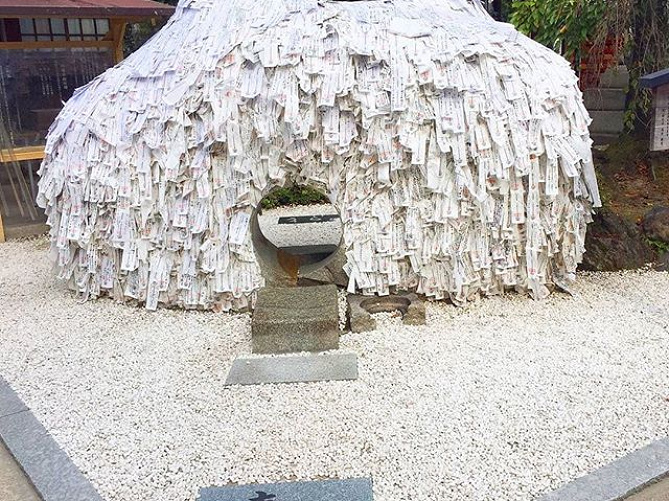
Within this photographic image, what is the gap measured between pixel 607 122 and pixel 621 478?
690 centimetres

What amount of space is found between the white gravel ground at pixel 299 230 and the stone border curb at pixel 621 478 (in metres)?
4.78

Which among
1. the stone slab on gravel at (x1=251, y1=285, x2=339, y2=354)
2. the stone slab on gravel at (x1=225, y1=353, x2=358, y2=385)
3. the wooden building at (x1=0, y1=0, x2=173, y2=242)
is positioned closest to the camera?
the stone slab on gravel at (x1=225, y1=353, x2=358, y2=385)

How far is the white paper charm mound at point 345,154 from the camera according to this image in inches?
211

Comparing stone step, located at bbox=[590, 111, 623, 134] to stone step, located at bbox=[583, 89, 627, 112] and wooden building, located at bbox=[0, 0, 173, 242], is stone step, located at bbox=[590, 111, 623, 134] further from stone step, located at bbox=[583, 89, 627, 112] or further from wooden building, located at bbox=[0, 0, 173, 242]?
wooden building, located at bbox=[0, 0, 173, 242]

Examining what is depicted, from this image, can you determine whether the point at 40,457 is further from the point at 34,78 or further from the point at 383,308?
the point at 34,78

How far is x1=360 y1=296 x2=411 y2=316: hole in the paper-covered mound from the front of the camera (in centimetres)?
558

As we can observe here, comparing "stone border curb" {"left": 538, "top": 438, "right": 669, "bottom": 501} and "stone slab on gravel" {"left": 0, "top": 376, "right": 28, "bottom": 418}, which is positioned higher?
"stone slab on gravel" {"left": 0, "top": 376, "right": 28, "bottom": 418}

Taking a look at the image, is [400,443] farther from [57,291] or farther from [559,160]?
[57,291]

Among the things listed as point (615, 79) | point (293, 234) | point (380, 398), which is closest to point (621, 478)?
point (380, 398)

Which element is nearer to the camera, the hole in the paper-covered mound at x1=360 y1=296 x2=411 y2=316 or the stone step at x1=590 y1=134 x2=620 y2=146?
the hole in the paper-covered mound at x1=360 y1=296 x2=411 y2=316

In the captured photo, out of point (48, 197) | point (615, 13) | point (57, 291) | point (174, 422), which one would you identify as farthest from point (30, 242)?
point (615, 13)

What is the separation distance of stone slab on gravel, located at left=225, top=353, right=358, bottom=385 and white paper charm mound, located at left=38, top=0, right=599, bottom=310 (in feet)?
3.12

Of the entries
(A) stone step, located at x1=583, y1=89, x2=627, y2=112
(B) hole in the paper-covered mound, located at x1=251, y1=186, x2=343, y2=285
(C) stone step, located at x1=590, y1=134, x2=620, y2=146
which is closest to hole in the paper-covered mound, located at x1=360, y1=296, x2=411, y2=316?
(B) hole in the paper-covered mound, located at x1=251, y1=186, x2=343, y2=285

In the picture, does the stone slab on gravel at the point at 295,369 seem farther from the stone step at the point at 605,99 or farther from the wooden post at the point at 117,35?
the wooden post at the point at 117,35
